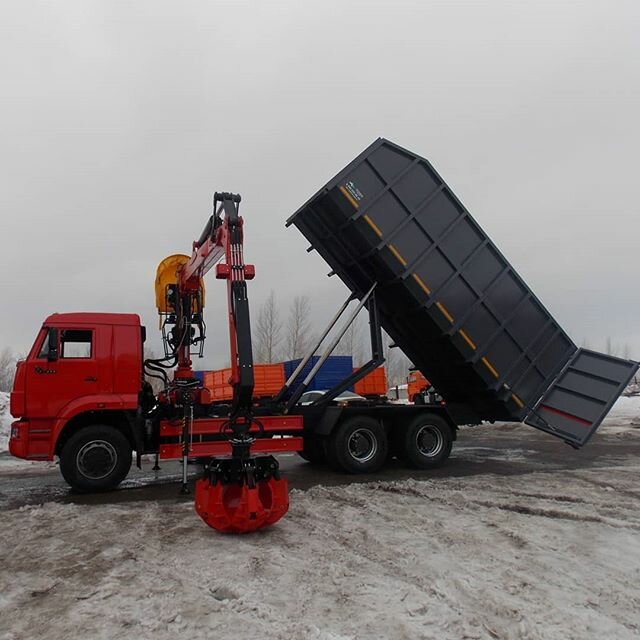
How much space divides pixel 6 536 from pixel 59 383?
2.68 metres

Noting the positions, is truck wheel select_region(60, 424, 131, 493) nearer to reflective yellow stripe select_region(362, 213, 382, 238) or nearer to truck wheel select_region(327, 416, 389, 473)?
truck wheel select_region(327, 416, 389, 473)

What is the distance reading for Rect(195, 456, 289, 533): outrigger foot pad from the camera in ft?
16.0

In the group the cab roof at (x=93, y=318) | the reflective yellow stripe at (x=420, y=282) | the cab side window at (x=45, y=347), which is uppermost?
the reflective yellow stripe at (x=420, y=282)

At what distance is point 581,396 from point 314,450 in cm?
468

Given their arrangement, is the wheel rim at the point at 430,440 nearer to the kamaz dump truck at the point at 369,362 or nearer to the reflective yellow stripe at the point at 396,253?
the kamaz dump truck at the point at 369,362

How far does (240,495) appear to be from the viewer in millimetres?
4977

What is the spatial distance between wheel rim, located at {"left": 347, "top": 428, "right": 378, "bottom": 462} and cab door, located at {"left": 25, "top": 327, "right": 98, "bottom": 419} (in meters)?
4.17

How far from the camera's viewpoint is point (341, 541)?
4922mm

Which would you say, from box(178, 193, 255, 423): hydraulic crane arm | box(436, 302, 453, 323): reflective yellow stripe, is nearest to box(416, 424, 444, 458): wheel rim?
box(436, 302, 453, 323): reflective yellow stripe

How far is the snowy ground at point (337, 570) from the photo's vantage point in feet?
10.3

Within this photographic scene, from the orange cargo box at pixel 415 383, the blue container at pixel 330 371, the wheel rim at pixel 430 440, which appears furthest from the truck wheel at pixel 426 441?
the orange cargo box at pixel 415 383

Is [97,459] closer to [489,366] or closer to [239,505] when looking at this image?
[239,505]

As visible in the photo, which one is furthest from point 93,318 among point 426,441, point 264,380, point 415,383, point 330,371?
point 415,383

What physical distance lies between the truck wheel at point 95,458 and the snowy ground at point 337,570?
0.60 m
